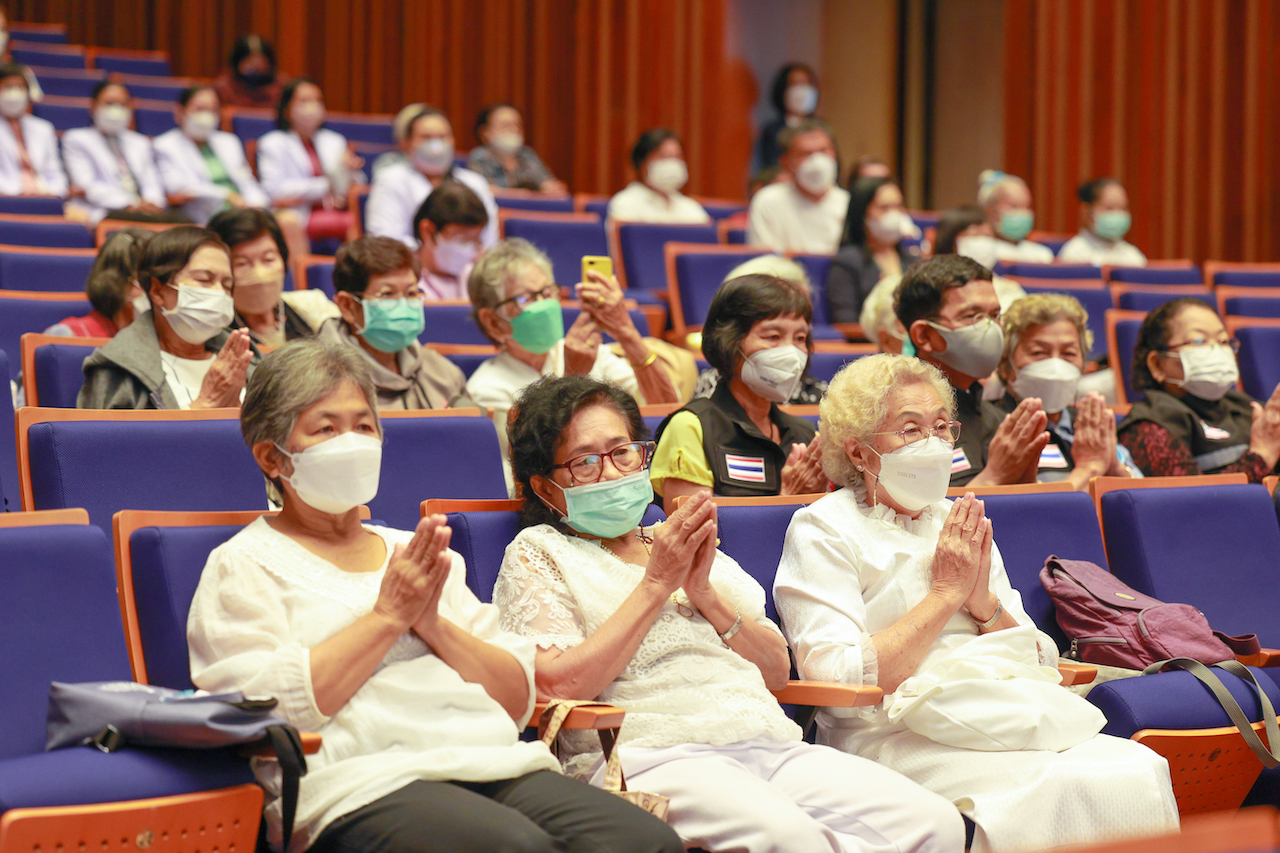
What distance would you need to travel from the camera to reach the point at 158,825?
150 centimetres

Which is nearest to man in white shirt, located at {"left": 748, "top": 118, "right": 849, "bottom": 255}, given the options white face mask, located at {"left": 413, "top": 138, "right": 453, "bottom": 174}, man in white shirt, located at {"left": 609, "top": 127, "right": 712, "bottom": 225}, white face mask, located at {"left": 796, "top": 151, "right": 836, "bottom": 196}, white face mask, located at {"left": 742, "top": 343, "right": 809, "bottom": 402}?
white face mask, located at {"left": 796, "top": 151, "right": 836, "bottom": 196}

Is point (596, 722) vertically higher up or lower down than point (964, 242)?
lower down

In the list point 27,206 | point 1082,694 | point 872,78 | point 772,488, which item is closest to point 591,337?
point 772,488

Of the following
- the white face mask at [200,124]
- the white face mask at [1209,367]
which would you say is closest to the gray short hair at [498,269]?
the white face mask at [1209,367]

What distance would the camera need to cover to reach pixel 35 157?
6262 millimetres

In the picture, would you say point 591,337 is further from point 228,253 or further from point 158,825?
point 158,825

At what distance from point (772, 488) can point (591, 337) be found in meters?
0.77

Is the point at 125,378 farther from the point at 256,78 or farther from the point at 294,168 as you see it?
the point at 256,78

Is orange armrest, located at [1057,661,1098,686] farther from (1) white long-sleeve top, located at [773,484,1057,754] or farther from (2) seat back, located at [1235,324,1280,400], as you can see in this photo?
(2) seat back, located at [1235,324,1280,400]

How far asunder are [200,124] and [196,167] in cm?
21

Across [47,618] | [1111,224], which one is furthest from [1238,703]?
[1111,224]

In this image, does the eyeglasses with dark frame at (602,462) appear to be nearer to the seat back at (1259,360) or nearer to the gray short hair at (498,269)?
the gray short hair at (498,269)

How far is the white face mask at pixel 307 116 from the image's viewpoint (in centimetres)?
666

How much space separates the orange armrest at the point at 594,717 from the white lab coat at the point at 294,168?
197 inches
